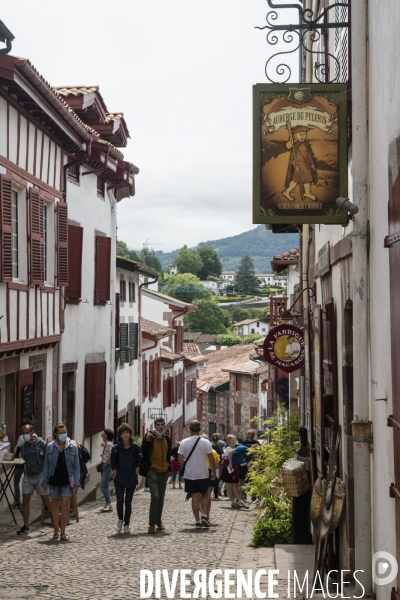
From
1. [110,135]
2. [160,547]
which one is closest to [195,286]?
[110,135]

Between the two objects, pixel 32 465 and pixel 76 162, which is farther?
pixel 76 162

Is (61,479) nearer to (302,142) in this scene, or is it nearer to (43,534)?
(43,534)

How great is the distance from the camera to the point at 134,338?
29875 millimetres

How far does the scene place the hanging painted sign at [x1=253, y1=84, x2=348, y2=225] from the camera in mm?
7082

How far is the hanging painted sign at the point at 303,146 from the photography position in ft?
23.2

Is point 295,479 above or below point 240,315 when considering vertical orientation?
below

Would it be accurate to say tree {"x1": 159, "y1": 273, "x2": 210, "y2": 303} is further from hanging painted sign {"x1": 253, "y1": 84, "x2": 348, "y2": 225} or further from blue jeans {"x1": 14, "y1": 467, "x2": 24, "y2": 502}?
hanging painted sign {"x1": 253, "y1": 84, "x2": 348, "y2": 225}

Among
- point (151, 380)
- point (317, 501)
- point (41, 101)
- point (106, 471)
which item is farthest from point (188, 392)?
point (317, 501)

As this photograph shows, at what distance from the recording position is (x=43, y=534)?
12.3 meters

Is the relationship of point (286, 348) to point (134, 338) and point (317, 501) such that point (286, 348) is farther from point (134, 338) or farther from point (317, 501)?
point (134, 338)

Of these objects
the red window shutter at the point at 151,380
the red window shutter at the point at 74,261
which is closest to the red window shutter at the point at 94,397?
the red window shutter at the point at 74,261

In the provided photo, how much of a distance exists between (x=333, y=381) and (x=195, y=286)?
171 m

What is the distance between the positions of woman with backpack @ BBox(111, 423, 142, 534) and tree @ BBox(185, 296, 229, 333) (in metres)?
135

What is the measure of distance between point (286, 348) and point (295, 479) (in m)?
3.83
